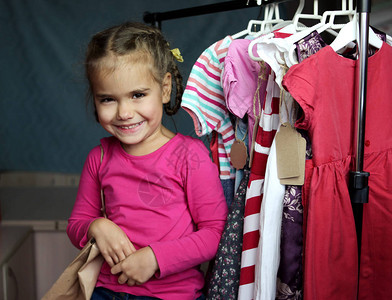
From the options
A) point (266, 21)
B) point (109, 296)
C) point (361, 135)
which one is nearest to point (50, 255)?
point (109, 296)

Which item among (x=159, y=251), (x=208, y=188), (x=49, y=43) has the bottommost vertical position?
(x=159, y=251)

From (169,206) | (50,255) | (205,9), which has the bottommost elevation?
(50,255)

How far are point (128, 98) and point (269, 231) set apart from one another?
439 millimetres

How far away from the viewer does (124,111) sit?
0.99m

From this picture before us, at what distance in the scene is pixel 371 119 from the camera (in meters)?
0.93

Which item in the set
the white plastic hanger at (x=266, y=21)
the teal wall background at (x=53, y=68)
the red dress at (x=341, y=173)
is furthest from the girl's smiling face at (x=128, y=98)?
the teal wall background at (x=53, y=68)

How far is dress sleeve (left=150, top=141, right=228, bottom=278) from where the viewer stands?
39.0 inches

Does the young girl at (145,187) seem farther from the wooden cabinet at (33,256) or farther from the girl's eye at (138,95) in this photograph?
the wooden cabinet at (33,256)

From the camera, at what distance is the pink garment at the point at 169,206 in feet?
3.35

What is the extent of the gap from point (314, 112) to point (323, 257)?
0.29 metres

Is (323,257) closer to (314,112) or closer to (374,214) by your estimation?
(374,214)

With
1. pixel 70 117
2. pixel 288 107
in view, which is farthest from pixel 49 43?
pixel 288 107

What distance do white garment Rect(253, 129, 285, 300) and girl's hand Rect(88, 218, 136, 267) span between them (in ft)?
1.02

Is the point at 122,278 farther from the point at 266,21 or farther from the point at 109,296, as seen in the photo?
the point at 266,21
